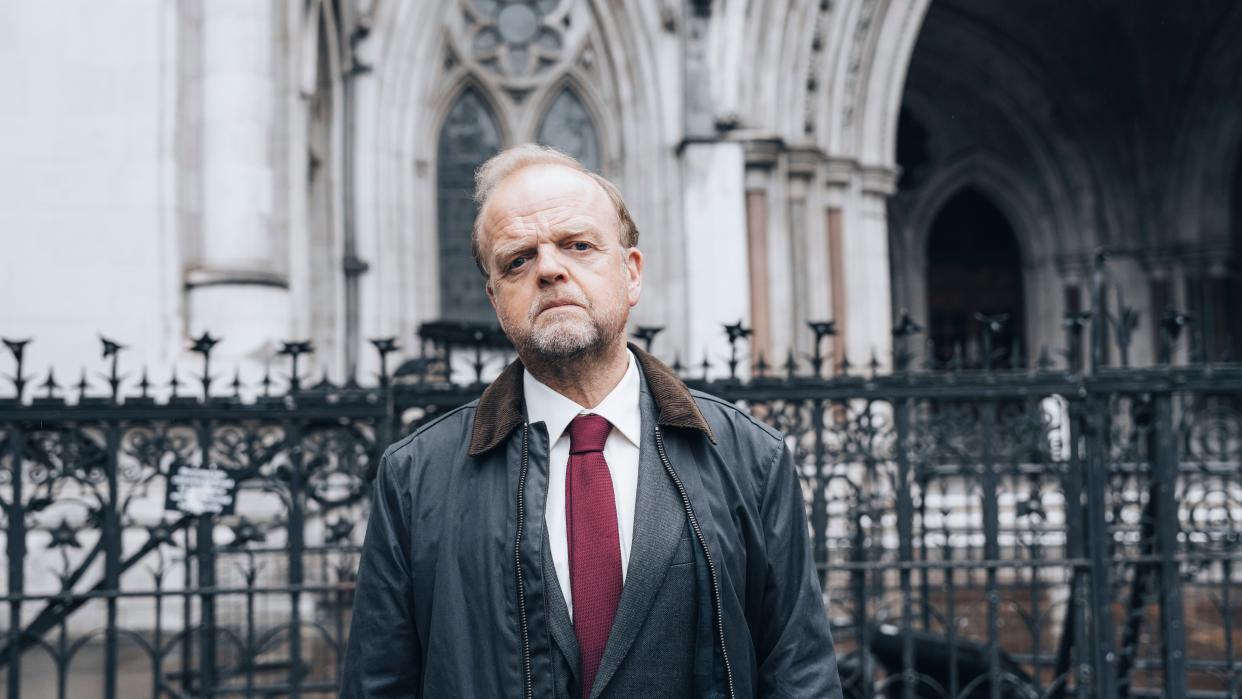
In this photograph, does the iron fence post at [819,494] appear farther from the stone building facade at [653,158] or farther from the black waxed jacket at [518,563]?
the black waxed jacket at [518,563]

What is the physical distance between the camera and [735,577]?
2.07 metres

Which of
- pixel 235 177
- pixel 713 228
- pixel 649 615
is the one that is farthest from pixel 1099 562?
pixel 713 228

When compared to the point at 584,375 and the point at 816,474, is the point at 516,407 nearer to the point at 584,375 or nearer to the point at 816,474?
the point at 584,375

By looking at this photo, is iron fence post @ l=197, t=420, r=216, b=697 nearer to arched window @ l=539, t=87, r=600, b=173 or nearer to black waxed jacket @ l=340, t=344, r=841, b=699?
black waxed jacket @ l=340, t=344, r=841, b=699

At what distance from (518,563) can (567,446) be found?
24 centimetres

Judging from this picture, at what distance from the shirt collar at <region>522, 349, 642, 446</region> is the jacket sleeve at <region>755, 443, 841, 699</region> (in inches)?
11.1

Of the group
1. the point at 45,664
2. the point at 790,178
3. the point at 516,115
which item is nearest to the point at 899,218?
the point at 790,178

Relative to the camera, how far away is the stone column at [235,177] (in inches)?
269

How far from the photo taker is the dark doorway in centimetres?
1692

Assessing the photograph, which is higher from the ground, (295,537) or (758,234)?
(758,234)

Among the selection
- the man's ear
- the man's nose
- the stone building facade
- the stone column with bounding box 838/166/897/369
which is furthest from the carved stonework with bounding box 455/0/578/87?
the man's nose

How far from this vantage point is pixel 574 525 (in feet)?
6.63

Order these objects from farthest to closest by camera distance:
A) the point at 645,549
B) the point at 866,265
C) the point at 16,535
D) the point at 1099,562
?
the point at 866,265 → the point at 1099,562 → the point at 16,535 → the point at 645,549

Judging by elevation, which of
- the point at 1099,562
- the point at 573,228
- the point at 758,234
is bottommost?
the point at 1099,562
